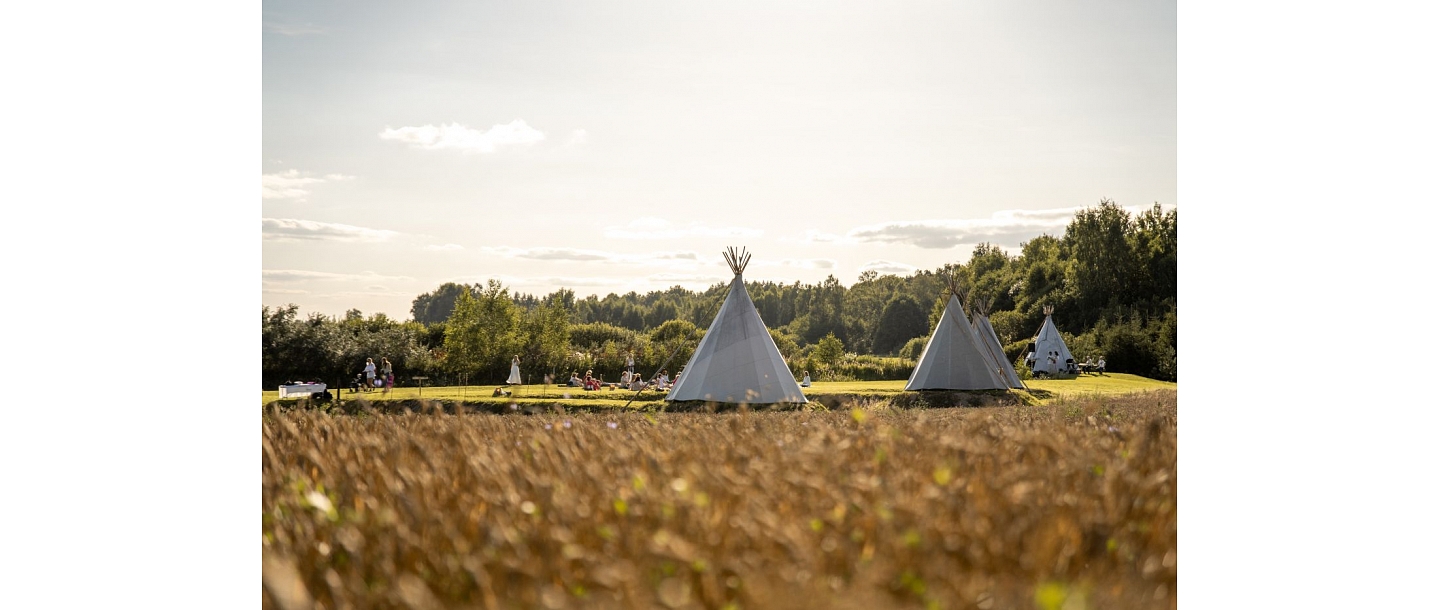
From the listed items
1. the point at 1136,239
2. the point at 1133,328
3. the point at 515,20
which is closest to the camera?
the point at 515,20

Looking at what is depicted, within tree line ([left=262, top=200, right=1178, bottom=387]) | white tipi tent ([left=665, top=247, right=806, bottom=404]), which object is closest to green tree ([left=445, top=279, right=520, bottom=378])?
tree line ([left=262, top=200, right=1178, bottom=387])

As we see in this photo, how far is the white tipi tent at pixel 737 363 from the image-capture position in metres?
9.95

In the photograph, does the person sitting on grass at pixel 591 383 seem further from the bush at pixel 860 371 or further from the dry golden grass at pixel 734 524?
the dry golden grass at pixel 734 524

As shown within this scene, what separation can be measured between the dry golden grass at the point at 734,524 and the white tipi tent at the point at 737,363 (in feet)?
23.7

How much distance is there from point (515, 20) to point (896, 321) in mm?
20115

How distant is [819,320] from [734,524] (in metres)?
23.0

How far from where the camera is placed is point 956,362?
12219mm

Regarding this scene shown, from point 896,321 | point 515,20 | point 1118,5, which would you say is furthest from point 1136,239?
point 515,20

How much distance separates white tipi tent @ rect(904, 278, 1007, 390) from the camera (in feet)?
39.7

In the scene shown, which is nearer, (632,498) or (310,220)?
(632,498)

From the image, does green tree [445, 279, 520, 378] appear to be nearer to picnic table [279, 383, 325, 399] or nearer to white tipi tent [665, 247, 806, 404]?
picnic table [279, 383, 325, 399]

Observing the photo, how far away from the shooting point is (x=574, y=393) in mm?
13242

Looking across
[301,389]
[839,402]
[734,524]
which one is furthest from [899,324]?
[734,524]
